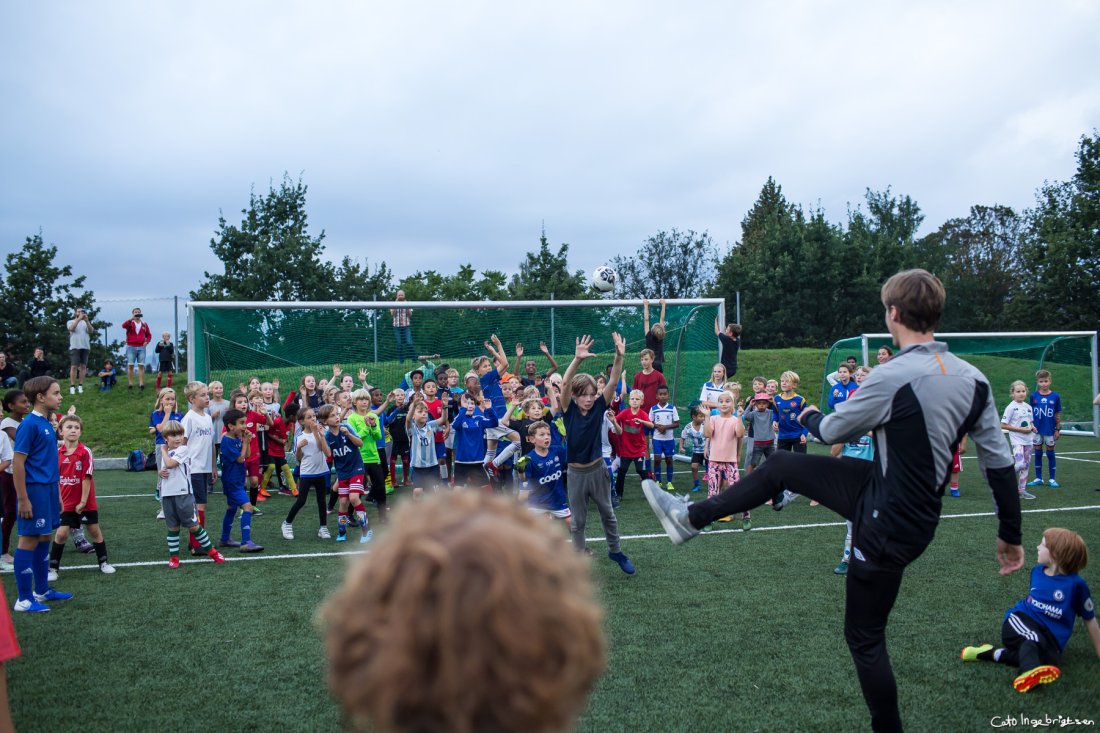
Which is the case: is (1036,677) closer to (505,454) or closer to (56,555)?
(505,454)

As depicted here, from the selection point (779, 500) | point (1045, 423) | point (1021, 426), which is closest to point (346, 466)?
point (779, 500)

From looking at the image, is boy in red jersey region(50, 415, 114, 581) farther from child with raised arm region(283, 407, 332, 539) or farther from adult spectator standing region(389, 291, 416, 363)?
adult spectator standing region(389, 291, 416, 363)

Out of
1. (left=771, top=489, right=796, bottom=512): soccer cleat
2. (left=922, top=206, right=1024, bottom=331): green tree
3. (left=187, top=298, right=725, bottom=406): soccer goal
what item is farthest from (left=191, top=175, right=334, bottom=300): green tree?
(left=922, top=206, right=1024, bottom=331): green tree

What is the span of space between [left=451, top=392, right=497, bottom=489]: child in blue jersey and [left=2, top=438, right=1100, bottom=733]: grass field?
90.7 inches

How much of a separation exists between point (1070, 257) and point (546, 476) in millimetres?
31723

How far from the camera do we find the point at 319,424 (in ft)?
32.0

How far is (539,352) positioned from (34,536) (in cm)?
1061

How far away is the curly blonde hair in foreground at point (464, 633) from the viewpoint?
111cm

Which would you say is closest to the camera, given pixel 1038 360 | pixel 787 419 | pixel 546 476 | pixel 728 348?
pixel 546 476

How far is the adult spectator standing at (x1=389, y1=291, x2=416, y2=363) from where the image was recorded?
1504 centimetres

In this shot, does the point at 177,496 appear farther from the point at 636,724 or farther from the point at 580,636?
the point at 580,636

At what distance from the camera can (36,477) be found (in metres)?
6.46

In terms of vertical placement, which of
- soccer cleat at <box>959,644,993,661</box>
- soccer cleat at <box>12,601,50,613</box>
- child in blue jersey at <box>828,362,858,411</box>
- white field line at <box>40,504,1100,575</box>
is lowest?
white field line at <box>40,504,1100,575</box>

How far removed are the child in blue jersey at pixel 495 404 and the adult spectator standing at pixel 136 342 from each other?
12.6 meters
